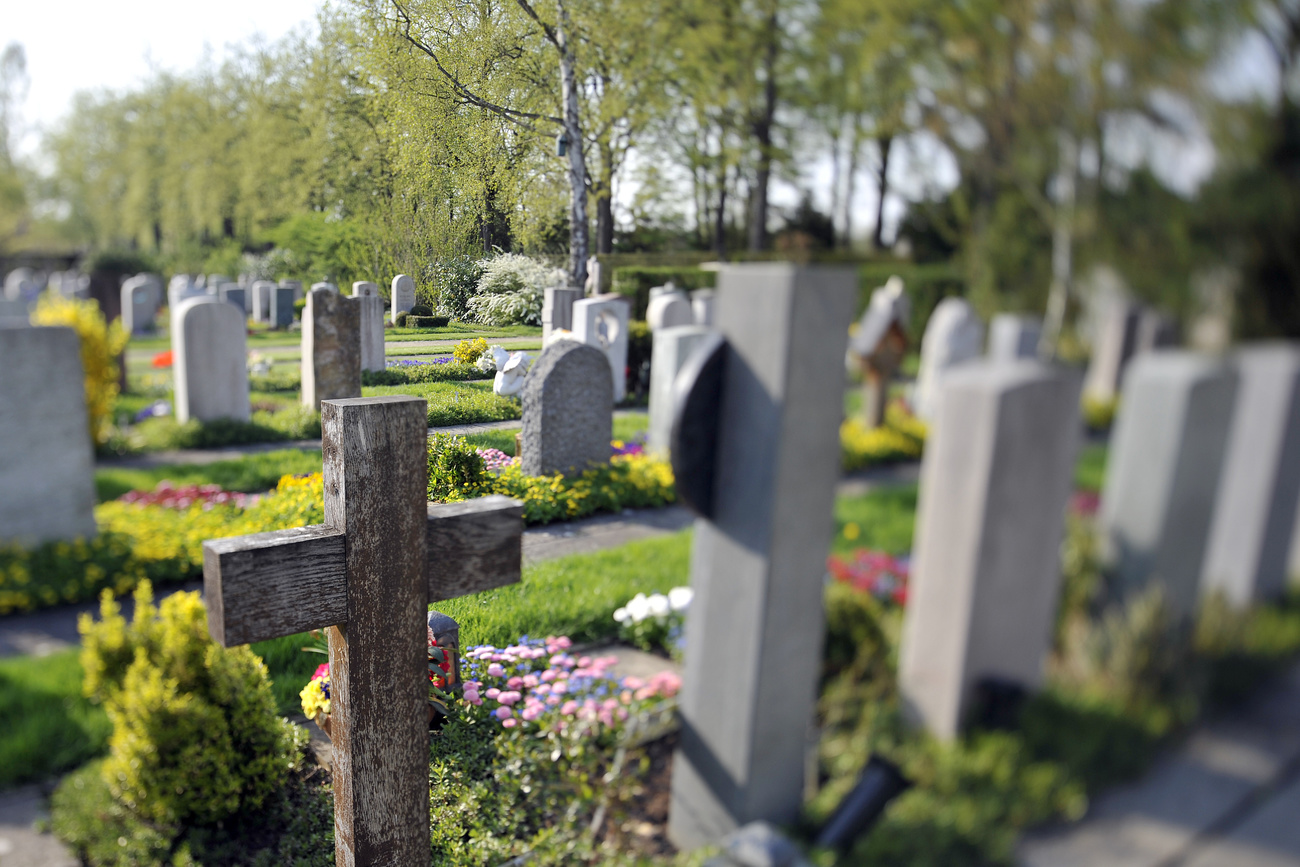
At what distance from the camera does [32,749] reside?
1.91 metres

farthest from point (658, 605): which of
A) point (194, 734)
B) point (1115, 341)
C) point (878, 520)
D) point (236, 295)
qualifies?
point (236, 295)

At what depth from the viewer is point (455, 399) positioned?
102cm

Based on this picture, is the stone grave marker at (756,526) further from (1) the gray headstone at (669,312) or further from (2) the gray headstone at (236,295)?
(2) the gray headstone at (236,295)

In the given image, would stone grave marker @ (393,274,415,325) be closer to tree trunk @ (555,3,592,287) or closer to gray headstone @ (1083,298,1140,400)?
tree trunk @ (555,3,592,287)

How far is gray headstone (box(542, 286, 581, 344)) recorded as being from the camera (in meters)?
1.15

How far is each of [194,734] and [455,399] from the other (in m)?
1.03

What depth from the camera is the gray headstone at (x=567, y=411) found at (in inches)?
56.6

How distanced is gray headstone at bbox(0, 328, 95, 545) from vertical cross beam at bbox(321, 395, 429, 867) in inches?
118

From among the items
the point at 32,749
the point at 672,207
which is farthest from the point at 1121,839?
the point at 32,749

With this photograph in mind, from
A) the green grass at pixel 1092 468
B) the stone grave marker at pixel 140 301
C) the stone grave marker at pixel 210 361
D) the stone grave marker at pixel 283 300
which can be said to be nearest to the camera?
the green grass at pixel 1092 468

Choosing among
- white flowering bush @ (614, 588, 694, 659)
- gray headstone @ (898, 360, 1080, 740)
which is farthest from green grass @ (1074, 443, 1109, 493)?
white flowering bush @ (614, 588, 694, 659)

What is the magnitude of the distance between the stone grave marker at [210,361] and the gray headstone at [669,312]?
2.78 m

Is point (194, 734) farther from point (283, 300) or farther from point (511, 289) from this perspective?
point (283, 300)

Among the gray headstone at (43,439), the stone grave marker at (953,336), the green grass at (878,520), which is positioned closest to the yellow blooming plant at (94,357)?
the gray headstone at (43,439)
